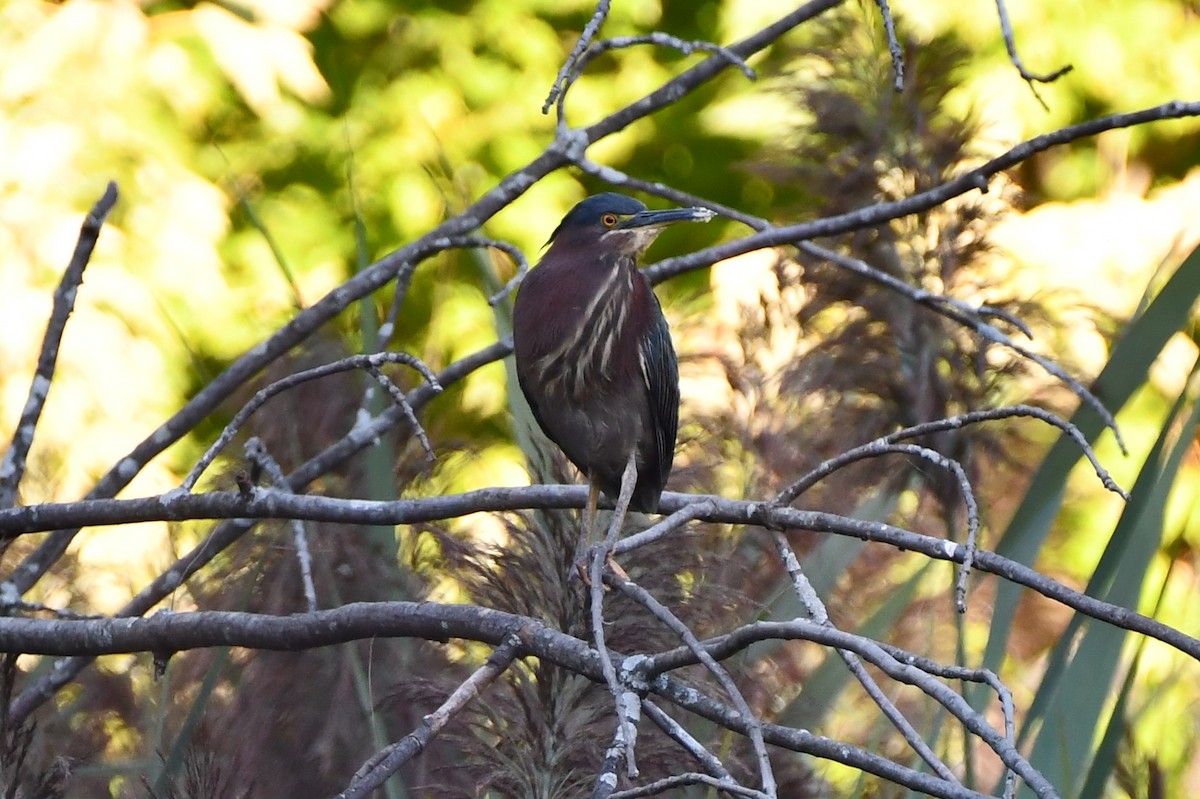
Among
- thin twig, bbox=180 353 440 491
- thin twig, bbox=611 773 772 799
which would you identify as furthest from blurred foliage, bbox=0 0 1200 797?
thin twig, bbox=611 773 772 799

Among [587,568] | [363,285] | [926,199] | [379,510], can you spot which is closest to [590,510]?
[587,568]

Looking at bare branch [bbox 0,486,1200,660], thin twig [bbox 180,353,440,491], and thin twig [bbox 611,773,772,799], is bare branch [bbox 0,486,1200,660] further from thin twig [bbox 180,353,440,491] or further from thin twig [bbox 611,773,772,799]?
thin twig [bbox 611,773,772,799]

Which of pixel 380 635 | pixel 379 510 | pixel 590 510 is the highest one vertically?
pixel 590 510

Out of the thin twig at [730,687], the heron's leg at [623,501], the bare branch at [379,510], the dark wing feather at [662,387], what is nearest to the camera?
the thin twig at [730,687]

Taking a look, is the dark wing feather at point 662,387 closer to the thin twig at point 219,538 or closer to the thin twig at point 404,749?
the thin twig at point 219,538

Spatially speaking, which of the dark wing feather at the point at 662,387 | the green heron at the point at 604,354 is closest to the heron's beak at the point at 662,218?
the green heron at the point at 604,354

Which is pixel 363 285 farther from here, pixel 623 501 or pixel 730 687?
Answer: pixel 730 687

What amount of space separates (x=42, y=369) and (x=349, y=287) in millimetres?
568

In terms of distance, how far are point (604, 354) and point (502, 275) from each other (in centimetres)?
176

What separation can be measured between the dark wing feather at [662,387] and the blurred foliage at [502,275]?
7cm

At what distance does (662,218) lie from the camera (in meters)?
2.77

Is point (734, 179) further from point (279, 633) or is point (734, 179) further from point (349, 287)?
point (279, 633)

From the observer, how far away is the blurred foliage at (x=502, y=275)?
239 centimetres

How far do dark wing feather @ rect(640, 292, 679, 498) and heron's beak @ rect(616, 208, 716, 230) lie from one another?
5.9 inches
